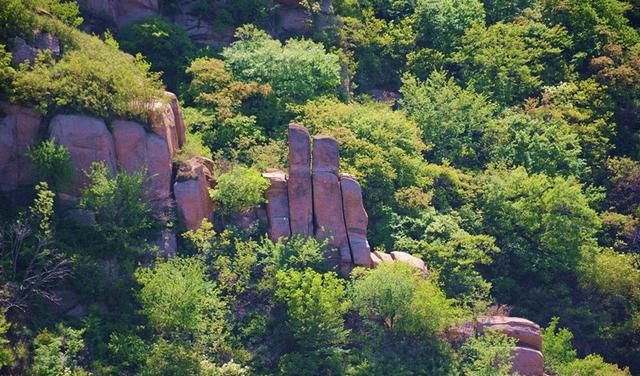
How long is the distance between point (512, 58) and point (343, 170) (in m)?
16.9

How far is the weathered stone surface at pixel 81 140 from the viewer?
5000 centimetres

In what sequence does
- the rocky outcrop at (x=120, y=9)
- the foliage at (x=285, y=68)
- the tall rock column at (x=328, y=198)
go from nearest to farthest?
the tall rock column at (x=328, y=198) < the foliage at (x=285, y=68) < the rocky outcrop at (x=120, y=9)

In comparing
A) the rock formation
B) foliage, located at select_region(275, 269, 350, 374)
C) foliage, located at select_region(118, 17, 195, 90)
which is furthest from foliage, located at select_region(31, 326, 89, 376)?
foliage, located at select_region(118, 17, 195, 90)

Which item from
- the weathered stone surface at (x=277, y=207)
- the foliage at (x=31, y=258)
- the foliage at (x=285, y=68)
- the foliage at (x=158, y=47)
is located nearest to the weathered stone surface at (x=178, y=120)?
the weathered stone surface at (x=277, y=207)

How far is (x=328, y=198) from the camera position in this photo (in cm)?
5328

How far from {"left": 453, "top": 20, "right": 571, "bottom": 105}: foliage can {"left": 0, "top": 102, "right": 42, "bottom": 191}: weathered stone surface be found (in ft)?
89.3

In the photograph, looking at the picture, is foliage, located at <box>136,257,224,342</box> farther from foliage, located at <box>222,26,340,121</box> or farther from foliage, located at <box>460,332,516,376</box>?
foliage, located at <box>222,26,340,121</box>

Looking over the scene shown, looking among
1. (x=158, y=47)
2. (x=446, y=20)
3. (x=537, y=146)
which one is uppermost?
(x=446, y=20)

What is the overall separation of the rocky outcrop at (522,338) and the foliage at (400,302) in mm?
2207

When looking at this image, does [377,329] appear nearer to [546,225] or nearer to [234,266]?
[234,266]

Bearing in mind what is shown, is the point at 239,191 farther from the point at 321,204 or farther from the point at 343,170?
the point at 343,170

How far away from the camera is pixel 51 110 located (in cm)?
5034

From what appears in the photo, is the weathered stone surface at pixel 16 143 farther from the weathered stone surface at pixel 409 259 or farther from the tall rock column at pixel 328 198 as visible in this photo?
the weathered stone surface at pixel 409 259

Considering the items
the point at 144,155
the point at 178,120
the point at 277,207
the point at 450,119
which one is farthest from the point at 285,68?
the point at 144,155
